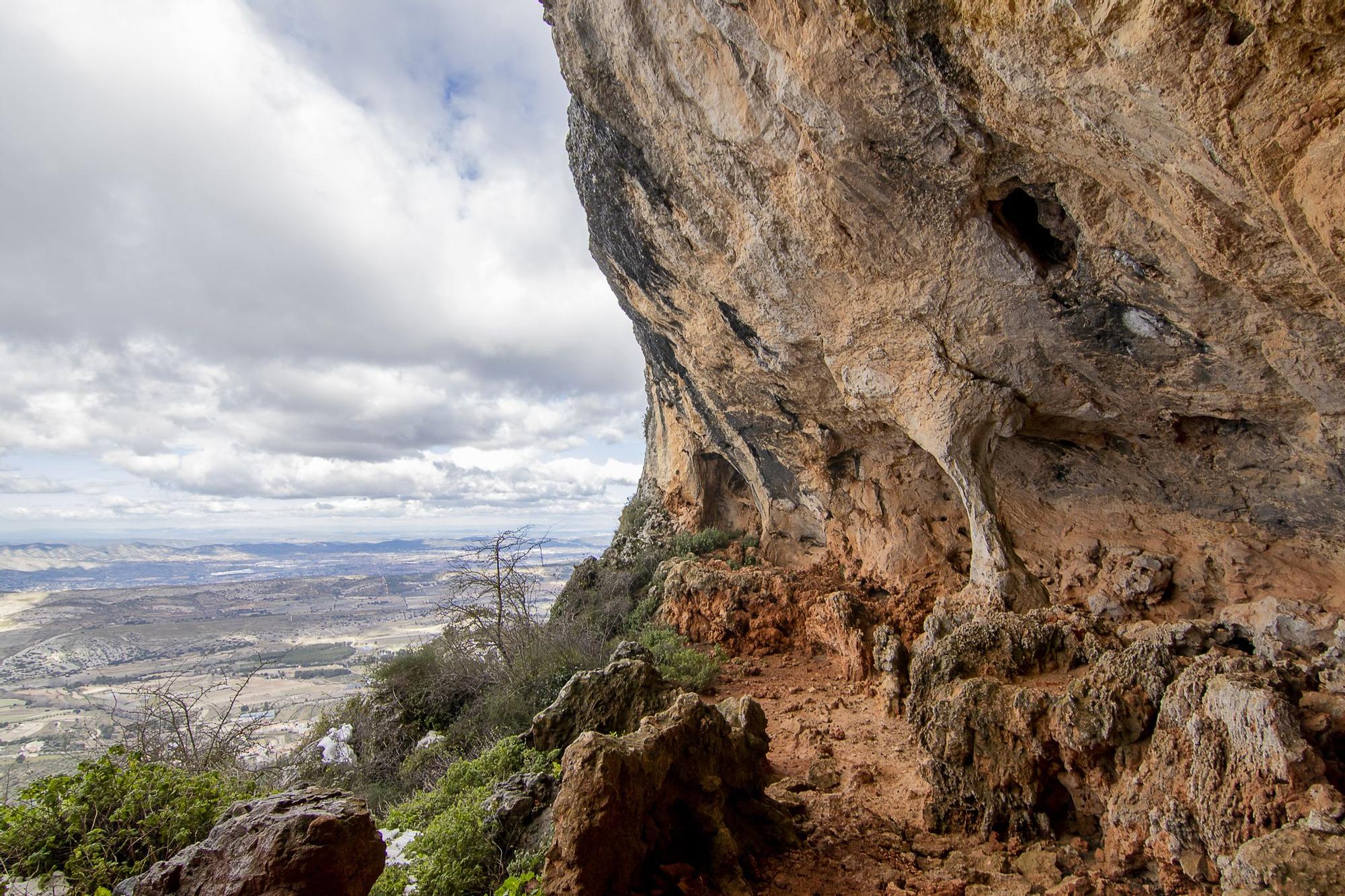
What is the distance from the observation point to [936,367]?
24.3 feet

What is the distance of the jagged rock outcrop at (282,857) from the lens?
→ 276 cm

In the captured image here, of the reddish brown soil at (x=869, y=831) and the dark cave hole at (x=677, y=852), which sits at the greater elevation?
the dark cave hole at (x=677, y=852)

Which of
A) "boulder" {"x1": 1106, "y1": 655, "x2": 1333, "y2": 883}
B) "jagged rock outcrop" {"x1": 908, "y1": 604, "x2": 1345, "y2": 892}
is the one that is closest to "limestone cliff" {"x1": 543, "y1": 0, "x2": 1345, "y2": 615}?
"jagged rock outcrop" {"x1": 908, "y1": 604, "x2": 1345, "y2": 892}

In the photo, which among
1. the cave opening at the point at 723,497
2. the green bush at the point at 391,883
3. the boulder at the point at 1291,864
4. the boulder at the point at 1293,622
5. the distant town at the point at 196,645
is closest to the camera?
the boulder at the point at 1291,864

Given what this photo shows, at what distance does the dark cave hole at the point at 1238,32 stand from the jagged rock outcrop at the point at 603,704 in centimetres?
610

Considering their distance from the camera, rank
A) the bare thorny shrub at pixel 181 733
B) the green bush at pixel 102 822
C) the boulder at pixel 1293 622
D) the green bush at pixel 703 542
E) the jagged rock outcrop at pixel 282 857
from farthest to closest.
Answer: the green bush at pixel 703 542, the bare thorny shrub at pixel 181 733, the boulder at pixel 1293 622, the green bush at pixel 102 822, the jagged rock outcrop at pixel 282 857

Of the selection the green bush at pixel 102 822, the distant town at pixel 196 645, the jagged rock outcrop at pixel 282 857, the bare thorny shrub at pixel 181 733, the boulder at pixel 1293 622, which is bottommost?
the distant town at pixel 196 645

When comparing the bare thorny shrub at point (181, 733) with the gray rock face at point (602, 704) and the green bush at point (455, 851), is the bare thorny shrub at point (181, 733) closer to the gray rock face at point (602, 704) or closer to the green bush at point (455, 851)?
the green bush at point (455, 851)

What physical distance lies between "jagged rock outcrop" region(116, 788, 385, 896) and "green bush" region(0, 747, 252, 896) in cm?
70

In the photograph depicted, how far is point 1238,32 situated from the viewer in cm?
287

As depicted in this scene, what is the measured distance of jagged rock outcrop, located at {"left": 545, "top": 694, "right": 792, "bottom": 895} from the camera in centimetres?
354

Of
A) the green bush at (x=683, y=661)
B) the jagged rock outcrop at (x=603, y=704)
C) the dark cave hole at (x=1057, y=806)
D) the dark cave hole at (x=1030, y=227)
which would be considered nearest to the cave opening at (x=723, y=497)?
the green bush at (x=683, y=661)

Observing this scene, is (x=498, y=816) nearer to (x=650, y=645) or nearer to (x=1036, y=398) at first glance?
(x=650, y=645)

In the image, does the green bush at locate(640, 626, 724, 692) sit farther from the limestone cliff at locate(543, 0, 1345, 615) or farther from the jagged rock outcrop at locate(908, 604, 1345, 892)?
the jagged rock outcrop at locate(908, 604, 1345, 892)
